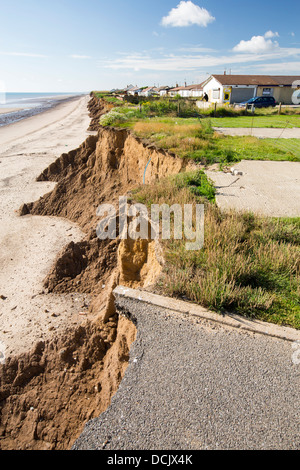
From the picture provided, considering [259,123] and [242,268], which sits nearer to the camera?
[242,268]

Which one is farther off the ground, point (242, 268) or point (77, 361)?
point (242, 268)

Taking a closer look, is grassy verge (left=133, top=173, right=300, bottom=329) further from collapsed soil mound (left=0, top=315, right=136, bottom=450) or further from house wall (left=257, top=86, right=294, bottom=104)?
house wall (left=257, top=86, right=294, bottom=104)

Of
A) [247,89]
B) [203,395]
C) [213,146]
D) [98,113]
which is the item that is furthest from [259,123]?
[98,113]

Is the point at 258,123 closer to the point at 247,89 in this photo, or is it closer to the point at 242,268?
the point at 242,268

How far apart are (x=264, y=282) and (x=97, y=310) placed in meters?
4.36

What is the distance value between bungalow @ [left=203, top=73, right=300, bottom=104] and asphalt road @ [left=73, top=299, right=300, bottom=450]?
4318cm

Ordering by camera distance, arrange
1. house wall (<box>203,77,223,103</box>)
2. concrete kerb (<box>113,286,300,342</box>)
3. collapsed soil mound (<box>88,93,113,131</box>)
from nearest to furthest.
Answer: concrete kerb (<box>113,286,300,342</box>) → collapsed soil mound (<box>88,93,113,131</box>) → house wall (<box>203,77,223,103</box>)

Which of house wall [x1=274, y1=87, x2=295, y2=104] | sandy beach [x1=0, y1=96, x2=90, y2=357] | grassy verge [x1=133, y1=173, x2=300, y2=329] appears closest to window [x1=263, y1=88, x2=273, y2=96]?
house wall [x1=274, y1=87, x2=295, y2=104]

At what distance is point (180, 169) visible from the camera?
9.56 meters

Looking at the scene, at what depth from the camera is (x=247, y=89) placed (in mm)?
41938

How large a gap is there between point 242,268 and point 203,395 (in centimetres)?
199

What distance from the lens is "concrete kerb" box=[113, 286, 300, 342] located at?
348 cm

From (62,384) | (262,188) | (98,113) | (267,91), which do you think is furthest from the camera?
A: (98,113)
